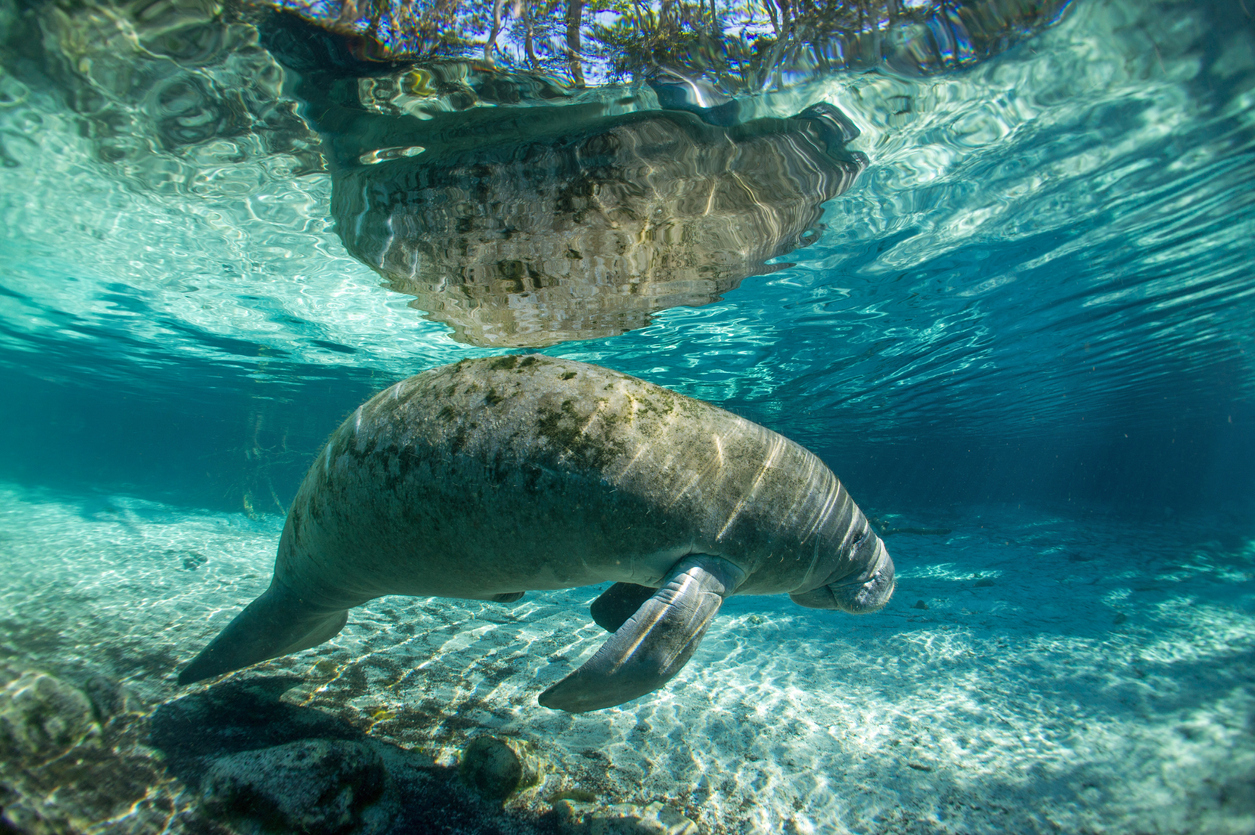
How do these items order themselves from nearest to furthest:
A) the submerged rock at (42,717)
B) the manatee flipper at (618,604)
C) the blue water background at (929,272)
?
1. the submerged rock at (42,717)
2. the manatee flipper at (618,604)
3. the blue water background at (929,272)

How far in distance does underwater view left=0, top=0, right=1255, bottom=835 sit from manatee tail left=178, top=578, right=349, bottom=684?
0.04 meters

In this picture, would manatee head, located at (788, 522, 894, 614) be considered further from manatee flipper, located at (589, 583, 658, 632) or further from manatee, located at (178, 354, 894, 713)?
manatee flipper, located at (589, 583, 658, 632)

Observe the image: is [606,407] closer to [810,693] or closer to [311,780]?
[311,780]

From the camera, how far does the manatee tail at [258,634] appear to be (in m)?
3.77

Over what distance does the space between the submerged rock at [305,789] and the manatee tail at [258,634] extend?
1.20m

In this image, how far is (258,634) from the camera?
3842 mm

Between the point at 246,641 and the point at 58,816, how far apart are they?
1559 mm

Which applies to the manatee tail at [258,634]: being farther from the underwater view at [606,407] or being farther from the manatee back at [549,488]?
the manatee back at [549,488]

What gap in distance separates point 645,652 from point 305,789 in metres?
1.81

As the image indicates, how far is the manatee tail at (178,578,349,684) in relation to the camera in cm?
377

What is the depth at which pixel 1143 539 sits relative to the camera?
744 inches

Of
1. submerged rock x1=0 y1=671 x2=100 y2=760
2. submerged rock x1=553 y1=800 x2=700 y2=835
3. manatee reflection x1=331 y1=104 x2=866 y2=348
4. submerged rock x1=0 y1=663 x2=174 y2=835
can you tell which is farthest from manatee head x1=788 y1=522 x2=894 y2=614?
submerged rock x1=0 y1=671 x2=100 y2=760

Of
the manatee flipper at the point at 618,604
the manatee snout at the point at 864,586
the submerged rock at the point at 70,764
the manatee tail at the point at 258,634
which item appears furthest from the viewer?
the manatee tail at the point at 258,634

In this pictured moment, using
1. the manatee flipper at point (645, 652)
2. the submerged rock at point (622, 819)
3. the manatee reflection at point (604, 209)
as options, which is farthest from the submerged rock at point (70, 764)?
the manatee reflection at point (604, 209)
